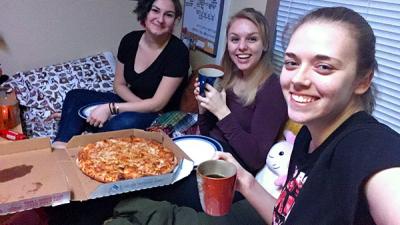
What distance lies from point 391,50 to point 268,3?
851mm

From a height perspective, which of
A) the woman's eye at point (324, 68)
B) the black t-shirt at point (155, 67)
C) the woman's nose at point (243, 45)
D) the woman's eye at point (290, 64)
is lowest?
the black t-shirt at point (155, 67)

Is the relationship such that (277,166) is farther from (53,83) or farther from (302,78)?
(53,83)

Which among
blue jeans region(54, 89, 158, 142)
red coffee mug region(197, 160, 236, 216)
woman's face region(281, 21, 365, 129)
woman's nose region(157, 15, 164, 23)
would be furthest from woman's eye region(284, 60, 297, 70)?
woman's nose region(157, 15, 164, 23)

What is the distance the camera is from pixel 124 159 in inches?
59.6

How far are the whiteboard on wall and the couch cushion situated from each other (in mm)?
763

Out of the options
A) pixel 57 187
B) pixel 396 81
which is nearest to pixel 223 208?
pixel 57 187

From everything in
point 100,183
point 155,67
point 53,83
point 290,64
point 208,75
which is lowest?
point 53,83

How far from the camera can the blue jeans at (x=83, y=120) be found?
81.8 inches

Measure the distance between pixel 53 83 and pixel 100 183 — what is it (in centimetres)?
186

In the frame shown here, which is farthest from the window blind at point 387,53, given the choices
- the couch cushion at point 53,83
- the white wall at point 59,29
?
the couch cushion at point 53,83

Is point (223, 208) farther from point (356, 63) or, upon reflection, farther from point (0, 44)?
point (0, 44)

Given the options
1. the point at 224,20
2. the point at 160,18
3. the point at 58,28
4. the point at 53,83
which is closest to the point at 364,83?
the point at 160,18

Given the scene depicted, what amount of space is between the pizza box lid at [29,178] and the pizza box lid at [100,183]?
46 mm

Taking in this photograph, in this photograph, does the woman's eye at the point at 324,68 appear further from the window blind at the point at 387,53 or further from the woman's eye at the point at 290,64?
the window blind at the point at 387,53
